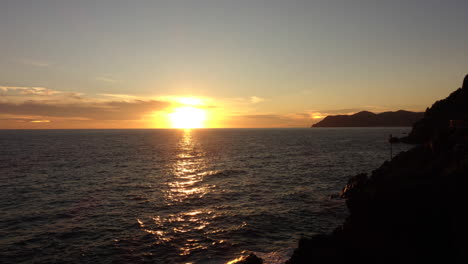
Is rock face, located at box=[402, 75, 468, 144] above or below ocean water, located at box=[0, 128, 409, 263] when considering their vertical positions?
above

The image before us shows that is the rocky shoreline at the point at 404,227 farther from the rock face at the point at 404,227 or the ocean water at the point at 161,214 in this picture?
the ocean water at the point at 161,214

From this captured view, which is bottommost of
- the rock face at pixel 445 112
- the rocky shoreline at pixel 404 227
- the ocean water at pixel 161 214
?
the ocean water at pixel 161 214

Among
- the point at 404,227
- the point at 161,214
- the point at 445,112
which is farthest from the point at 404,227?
the point at 445,112

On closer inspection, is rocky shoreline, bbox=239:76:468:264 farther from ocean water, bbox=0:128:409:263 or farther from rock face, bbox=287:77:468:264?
ocean water, bbox=0:128:409:263

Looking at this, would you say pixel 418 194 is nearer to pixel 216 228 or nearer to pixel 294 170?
pixel 216 228

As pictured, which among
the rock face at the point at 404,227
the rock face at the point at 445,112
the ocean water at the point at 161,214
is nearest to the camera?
the rock face at the point at 404,227

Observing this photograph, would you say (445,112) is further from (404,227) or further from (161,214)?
(161,214)

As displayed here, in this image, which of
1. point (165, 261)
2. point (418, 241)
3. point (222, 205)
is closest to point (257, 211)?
point (222, 205)

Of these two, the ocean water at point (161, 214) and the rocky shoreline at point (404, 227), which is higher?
the rocky shoreline at point (404, 227)

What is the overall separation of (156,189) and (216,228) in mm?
20893

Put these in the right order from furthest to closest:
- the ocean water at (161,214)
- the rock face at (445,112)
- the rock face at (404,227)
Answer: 1. the rock face at (445,112)
2. the ocean water at (161,214)
3. the rock face at (404,227)

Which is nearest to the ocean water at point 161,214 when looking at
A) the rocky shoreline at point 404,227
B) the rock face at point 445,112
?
the rocky shoreline at point 404,227

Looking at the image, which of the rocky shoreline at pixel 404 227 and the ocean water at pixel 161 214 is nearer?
the rocky shoreline at pixel 404 227

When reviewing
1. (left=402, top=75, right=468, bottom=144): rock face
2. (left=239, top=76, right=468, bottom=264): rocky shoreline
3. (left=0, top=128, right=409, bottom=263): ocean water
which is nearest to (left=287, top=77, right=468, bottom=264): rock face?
(left=239, top=76, right=468, bottom=264): rocky shoreline
